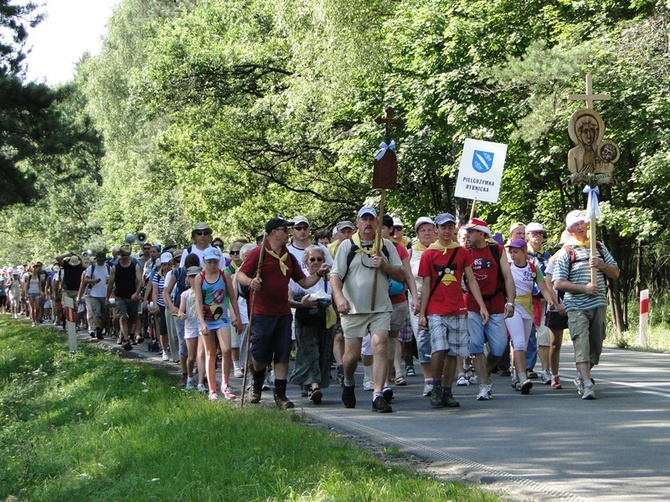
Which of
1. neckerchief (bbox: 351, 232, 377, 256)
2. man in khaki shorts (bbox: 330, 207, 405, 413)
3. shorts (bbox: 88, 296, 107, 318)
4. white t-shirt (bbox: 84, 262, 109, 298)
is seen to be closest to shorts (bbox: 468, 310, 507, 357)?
man in khaki shorts (bbox: 330, 207, 405, 413)

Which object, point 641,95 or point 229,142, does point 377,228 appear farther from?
point 229,142

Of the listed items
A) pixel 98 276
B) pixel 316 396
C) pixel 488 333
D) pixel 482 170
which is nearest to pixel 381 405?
pixel 316 396

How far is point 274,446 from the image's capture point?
8797 millimetres

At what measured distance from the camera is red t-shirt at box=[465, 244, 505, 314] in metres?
12.4

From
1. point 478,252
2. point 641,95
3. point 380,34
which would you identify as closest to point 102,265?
point 380,34

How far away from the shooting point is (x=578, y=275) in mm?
12227

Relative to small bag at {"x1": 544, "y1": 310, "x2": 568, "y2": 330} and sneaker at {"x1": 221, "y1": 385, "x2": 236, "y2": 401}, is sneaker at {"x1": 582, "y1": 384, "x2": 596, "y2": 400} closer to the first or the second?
small bag at {"x1": 544, "y1": 310, "x2": 568, "y2": 330}

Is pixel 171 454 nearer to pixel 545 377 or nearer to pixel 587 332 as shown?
pixel 587 332

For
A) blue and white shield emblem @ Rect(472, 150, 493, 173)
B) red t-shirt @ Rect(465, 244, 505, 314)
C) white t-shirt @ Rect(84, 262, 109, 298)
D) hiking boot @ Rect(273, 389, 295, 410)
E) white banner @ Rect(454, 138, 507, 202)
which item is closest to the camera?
hiking boot @ Rect(273, 389, 295, 410)

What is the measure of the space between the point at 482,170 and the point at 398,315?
478 centimetres

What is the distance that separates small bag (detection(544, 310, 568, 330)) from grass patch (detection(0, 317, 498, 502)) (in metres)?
3.98

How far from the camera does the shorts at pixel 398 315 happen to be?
1384cm

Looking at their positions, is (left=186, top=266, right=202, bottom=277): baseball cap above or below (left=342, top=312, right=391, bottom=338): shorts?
above

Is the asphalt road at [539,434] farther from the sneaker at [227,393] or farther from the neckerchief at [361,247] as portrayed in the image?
the neckerchief at [361,247]
